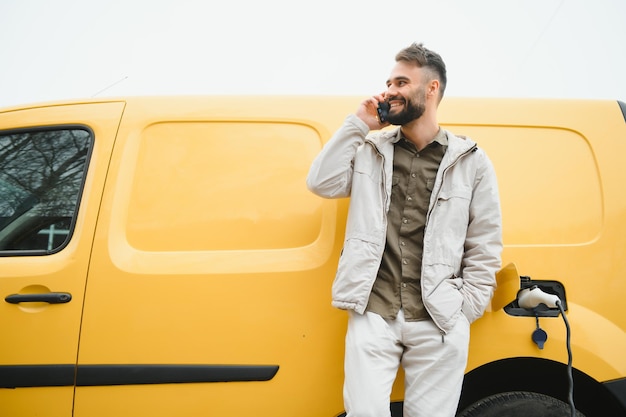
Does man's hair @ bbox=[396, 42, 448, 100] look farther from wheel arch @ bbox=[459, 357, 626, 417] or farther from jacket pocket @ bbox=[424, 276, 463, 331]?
wheel arch @ bbox=[459, 357, 626, 417]

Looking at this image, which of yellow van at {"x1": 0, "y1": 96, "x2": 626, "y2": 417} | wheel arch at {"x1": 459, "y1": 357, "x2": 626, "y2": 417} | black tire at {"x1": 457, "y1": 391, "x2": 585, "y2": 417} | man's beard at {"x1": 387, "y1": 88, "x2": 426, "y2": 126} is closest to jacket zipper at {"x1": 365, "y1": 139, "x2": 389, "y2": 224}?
man's beard at {"x1": 387, "y1": 88, "x2": 426, "y2": 126}

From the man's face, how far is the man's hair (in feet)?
0.09

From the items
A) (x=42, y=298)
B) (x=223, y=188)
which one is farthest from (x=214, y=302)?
(x=42, y=298)

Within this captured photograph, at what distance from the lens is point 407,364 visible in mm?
1406

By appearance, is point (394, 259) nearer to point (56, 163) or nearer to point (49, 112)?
point (56, 163)

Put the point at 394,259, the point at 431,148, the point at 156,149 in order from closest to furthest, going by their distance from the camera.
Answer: the point at 394,259 → the point at 431,148 → the point at 156,149

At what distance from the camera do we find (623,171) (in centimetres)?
157

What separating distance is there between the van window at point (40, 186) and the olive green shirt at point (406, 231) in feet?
4.23

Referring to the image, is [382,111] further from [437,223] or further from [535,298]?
[535,298]

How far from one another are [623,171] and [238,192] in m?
1.54

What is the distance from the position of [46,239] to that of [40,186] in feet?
0.80

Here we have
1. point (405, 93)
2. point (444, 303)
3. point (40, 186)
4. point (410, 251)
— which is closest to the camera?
point (444, 303)

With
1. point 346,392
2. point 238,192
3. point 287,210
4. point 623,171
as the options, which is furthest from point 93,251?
point 623,171

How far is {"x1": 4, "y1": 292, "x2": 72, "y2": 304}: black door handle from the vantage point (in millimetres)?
1510
